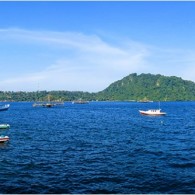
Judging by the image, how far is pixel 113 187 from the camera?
3691 cm

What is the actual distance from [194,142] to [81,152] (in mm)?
26582

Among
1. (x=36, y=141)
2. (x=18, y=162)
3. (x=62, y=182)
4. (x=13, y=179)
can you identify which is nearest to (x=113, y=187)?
(x=62, y=182)

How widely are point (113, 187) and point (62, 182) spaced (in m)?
6.10

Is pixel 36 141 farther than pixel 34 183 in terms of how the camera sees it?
Yes

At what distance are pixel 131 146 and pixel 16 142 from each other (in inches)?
947

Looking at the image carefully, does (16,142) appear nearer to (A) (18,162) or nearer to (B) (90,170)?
(A) (18,162)

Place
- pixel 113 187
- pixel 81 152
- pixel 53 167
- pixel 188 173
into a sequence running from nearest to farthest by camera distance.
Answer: pixel 113 187
pixel 188 173
pixel 53 167
pixel 81 152

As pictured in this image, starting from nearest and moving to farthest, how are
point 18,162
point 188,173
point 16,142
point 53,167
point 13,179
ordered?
1. point 13,179
2. point 188,173
3. point 53,167
4. point 18,162
5. point 16,142

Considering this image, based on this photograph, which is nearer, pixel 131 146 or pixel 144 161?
pixel 144 161

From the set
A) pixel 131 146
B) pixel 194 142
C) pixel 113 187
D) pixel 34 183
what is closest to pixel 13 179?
pixel 34 183

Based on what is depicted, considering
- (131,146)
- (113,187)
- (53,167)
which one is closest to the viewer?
(113,187)

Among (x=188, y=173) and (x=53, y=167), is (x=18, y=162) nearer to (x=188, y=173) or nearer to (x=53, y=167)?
(x=53, y=167)

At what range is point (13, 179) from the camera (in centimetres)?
3984

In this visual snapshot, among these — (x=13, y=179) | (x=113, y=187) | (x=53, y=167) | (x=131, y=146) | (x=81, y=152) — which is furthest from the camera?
(x=131, y=146)
